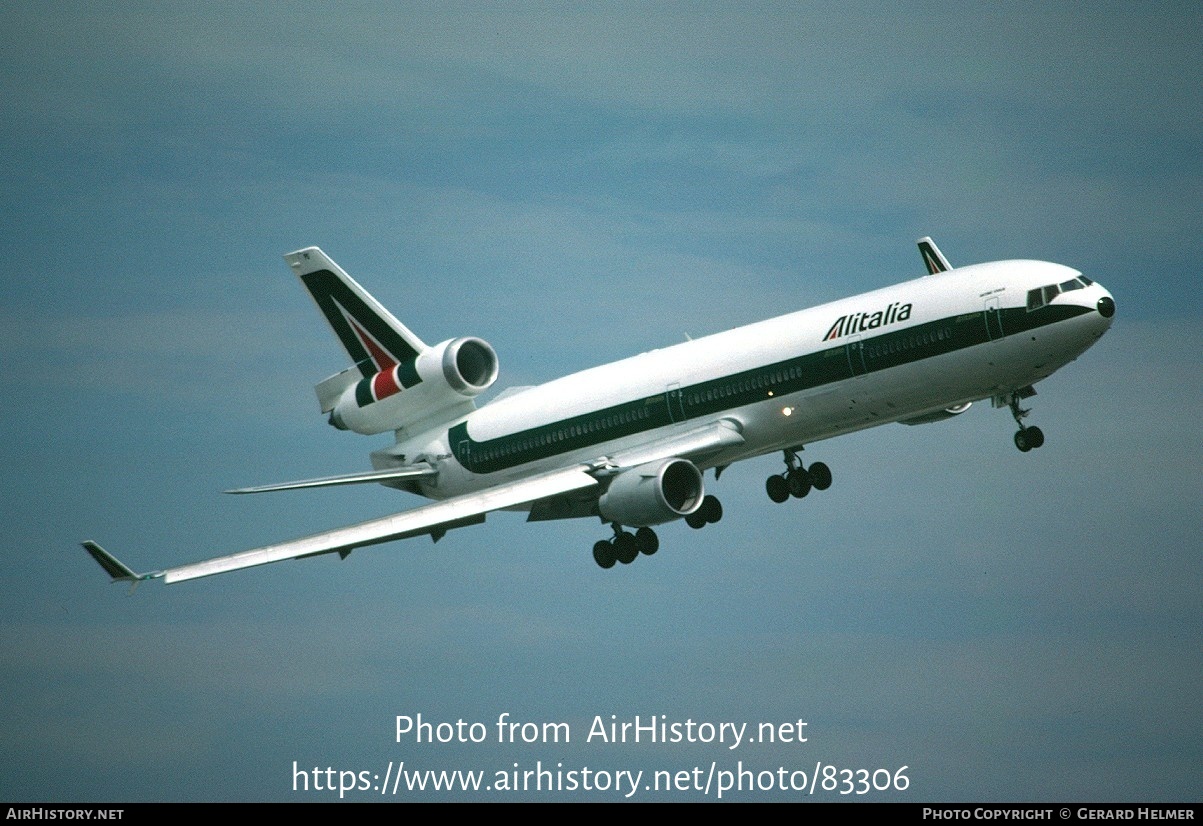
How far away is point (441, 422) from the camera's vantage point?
61281mm

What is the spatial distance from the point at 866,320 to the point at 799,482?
26.5 ft

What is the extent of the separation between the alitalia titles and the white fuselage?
0.12ft

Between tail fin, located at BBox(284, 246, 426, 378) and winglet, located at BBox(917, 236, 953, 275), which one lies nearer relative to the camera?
winglet, located at BBox(917, 236, 953, 275)

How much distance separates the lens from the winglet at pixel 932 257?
5328cm

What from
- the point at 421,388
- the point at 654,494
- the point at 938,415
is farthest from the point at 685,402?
the point at 421,388

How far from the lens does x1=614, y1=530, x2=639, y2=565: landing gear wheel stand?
181 feet

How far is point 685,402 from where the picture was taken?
54125 millimetres

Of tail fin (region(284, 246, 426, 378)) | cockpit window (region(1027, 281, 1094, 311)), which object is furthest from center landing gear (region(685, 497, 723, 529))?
cockpit window (region(1027, 281, 1094, 311))

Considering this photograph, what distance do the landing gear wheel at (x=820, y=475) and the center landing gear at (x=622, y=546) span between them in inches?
A: 218

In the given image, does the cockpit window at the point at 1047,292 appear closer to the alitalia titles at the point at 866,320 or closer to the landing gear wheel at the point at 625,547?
the alitalia titles at the point at 866,320

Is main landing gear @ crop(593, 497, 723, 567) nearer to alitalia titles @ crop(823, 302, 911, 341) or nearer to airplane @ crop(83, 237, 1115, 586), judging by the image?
airplane @ crop(83, 237, 1115, 586)

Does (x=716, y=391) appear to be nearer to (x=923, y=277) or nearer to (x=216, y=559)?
(x=923, y=277)

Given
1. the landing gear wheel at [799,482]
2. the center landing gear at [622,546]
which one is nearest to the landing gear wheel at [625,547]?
the center landing gear at [622,546]

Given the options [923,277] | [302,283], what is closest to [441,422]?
[302,283]
